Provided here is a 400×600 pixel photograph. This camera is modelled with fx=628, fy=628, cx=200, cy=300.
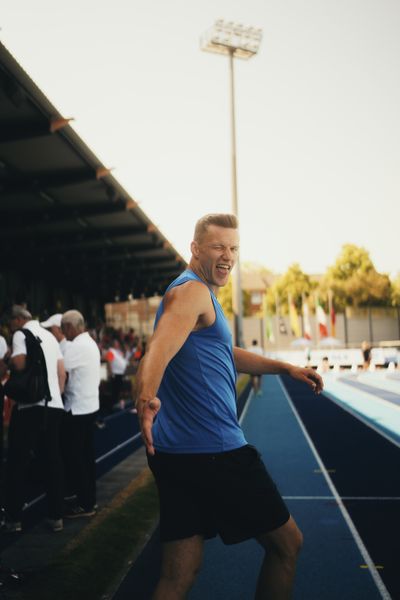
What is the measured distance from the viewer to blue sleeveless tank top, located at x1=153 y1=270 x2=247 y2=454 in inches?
92.7

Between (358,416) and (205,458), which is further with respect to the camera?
(358,416)

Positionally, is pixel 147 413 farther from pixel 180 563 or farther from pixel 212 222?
pixel 212 222

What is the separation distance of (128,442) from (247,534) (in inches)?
327

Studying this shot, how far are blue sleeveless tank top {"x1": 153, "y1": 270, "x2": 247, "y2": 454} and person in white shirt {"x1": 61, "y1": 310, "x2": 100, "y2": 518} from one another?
356 centimetres

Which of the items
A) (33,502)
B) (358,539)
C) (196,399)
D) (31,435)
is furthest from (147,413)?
(33,502)

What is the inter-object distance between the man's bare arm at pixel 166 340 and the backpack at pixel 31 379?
3122 millimetres

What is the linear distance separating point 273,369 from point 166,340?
91cm

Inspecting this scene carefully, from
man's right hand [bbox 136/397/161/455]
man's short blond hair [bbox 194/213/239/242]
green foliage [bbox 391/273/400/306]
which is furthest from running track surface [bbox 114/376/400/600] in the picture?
green foliage [bbox 391/273/400/306]

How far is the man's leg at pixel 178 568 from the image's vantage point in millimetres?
2230

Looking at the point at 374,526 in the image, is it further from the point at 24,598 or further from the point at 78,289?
the point at 78,289

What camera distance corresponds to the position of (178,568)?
2.25 m

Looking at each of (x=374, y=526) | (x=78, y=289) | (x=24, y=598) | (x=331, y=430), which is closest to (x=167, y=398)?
(x=24, y=598)

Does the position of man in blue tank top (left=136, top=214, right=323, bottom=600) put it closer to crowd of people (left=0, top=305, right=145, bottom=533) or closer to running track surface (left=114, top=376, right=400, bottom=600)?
running track surface (left=114, top=376, right=400, bottom=600)

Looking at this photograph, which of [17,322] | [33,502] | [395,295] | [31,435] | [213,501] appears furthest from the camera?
[395,295]
